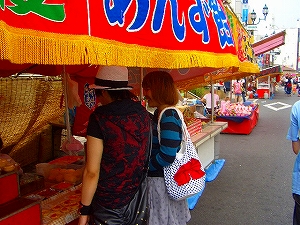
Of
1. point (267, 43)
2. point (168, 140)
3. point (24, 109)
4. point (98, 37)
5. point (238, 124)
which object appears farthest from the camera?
point (267, 43)

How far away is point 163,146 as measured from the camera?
261 centimetres

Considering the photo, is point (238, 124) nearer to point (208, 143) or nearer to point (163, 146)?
point (208, 143)

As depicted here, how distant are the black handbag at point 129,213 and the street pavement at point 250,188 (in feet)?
7.99

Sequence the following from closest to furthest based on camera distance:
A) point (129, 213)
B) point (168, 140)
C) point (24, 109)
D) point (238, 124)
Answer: point (129, 213) < point (168, 140) < point (24, 109) < point (238, 124)

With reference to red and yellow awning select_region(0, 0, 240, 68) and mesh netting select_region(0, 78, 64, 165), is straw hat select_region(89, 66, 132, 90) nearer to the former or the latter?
red and yellow awning select_region(0, 0, 240, 68)

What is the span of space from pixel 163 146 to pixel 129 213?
616mm

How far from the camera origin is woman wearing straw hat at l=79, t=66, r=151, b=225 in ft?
6.65

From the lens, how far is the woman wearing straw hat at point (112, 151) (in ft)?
6.65

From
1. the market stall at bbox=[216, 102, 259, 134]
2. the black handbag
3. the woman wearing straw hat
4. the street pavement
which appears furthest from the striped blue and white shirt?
the market stall at bbox=[216, 102, 259, 134]

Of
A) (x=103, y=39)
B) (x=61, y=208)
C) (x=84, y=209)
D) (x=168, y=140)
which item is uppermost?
(x=103, y=39)

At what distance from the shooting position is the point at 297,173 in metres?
3.19

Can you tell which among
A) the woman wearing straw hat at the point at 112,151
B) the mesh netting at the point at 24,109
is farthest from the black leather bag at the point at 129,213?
the mesh netting at the point at 24,109

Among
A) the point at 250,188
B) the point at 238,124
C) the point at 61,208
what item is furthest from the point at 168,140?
the point at 238,124

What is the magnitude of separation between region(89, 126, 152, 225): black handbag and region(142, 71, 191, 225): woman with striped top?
10.0 inches
